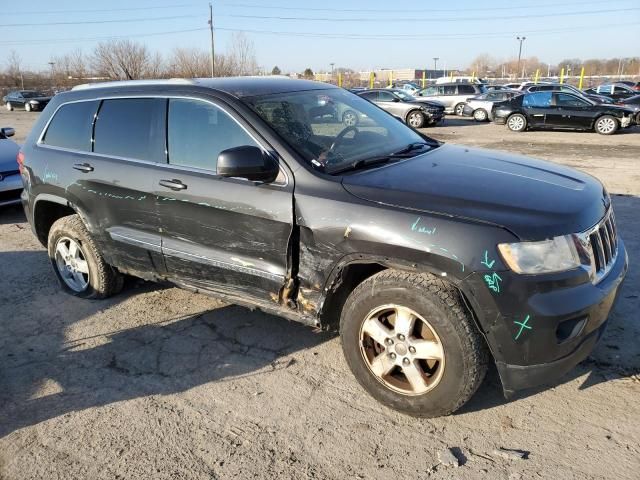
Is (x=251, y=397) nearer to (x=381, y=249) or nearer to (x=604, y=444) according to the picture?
(x=381, y=249)

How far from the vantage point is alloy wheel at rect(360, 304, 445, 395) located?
2.86 metres

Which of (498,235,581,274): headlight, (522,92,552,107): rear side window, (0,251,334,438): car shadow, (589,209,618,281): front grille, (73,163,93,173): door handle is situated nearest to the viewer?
(498,235,581,274): headlight

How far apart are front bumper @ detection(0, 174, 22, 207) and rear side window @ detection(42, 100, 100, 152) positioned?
3513 millimetres

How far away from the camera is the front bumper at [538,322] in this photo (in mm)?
2578

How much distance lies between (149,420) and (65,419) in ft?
1.64

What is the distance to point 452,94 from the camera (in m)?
25.2

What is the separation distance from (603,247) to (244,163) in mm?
2081

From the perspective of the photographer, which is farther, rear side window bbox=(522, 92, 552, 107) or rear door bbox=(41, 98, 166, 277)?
rear side window bbox=(522, 92, 552, 107)

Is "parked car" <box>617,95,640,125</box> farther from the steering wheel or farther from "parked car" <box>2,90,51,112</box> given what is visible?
"parked car" <box>2,90,51,112</box>

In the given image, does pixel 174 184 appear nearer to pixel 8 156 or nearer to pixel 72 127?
pixel 72 127

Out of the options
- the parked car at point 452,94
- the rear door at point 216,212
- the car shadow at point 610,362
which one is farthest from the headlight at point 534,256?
the parked car at point 452,94

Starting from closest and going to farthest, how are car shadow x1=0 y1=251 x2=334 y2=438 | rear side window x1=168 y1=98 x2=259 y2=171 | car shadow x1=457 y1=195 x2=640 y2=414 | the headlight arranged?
1. the headlight
2. car shadow x1=457 y1=195 x2=640 y2=414
3. car shadow x1=0 y1=251 x2=334 y2=438
4. rear side window x1=168 y1=98 x2=259 y2=171

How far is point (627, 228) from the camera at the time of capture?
242 inches

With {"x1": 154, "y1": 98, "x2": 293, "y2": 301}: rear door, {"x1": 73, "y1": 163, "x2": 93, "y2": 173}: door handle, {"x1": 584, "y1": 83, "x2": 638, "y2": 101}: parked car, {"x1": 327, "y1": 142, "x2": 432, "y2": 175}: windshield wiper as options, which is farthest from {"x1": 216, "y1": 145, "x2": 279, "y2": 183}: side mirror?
{"x1": 584, "y1": 83, "x2": 638, "y2": 101}: parked car
